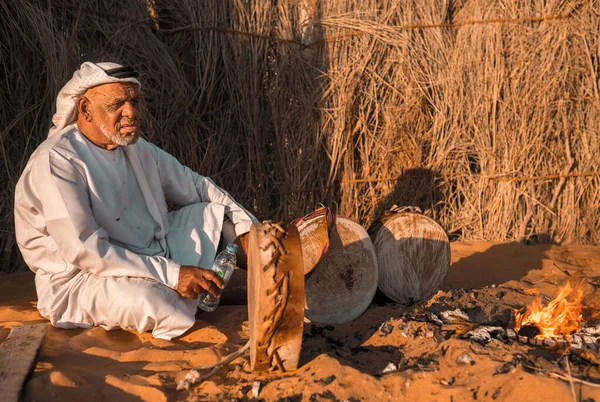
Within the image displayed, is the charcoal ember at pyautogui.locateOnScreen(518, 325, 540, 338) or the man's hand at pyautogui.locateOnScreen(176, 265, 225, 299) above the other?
the man's hand at pyautogui.locateOnScreen(176, 265, 225, 299)

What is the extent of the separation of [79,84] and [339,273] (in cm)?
174

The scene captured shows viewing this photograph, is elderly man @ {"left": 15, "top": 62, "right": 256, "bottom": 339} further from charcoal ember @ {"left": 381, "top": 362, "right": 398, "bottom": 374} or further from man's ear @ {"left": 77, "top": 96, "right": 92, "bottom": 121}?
charcoal ember @ {"left": 381, "top": 362, "right": 398, "bottom": 374}

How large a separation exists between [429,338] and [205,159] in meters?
2.72

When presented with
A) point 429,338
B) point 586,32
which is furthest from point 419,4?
point 429,338

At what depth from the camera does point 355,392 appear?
106 inches

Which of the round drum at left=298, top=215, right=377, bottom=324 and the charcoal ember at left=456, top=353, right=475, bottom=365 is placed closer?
the charcoal ember at left=456, top=353, right=475, bottom=365

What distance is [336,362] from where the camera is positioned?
2863mm

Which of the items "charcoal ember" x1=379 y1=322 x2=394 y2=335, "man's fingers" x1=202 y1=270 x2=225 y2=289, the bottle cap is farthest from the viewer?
the bottle cap

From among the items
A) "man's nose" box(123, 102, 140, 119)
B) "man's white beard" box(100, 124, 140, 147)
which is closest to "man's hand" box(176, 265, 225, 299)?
"man's white beard" box(100, 124, 140, 147)

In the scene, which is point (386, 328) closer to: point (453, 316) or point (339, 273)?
point (453, 316)

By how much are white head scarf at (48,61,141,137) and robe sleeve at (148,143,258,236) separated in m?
0.53

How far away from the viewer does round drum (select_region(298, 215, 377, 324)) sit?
388 cm

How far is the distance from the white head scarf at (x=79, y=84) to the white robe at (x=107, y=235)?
8cm

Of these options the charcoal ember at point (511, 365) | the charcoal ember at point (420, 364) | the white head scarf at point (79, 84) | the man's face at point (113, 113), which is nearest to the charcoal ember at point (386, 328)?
the charcoal ember at point (420, 364)
